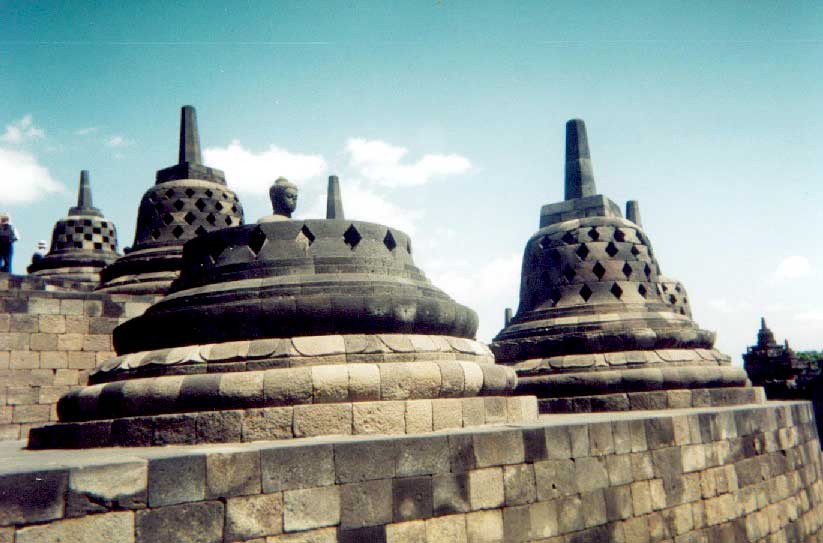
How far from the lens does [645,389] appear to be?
884 cm

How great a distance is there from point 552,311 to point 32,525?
26.2ft

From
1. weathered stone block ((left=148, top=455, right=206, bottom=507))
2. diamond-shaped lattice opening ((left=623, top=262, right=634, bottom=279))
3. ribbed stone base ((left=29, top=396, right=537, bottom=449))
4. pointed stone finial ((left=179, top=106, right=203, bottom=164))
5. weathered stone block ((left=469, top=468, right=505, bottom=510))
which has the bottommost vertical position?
weathered stone block ((left=469, top=468, right=505, bottom=510))

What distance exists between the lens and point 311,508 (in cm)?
407

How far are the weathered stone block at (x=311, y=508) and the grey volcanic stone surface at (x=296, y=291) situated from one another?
1620 mm

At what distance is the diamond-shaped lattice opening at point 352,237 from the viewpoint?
20.2 feet

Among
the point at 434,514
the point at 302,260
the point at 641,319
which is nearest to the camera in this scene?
the point at 434,514

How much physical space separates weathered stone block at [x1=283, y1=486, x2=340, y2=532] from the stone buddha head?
3.33 meters

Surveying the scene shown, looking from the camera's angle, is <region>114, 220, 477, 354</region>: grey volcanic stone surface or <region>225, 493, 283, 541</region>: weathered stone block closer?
<region>225, 493, 283, 541</region>: weathered stone block

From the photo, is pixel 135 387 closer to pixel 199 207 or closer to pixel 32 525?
pixel 32 525

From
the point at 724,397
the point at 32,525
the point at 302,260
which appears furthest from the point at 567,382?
the point at 32,525

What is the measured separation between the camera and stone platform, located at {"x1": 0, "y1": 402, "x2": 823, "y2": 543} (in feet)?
11.2

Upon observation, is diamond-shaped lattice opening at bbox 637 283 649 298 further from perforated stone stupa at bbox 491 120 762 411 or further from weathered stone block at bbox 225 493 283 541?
weathered stone block at bbox 225 493 283 541

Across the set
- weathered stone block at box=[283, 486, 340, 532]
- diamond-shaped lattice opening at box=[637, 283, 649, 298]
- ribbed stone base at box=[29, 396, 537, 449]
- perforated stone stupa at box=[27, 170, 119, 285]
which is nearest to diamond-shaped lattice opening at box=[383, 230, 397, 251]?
ribbed stone base at box=[29, 396, 537, 449]

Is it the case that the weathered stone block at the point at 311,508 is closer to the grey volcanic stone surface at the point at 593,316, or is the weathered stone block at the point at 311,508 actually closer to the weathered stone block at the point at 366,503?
the weathered stone block at the point at 366,503
